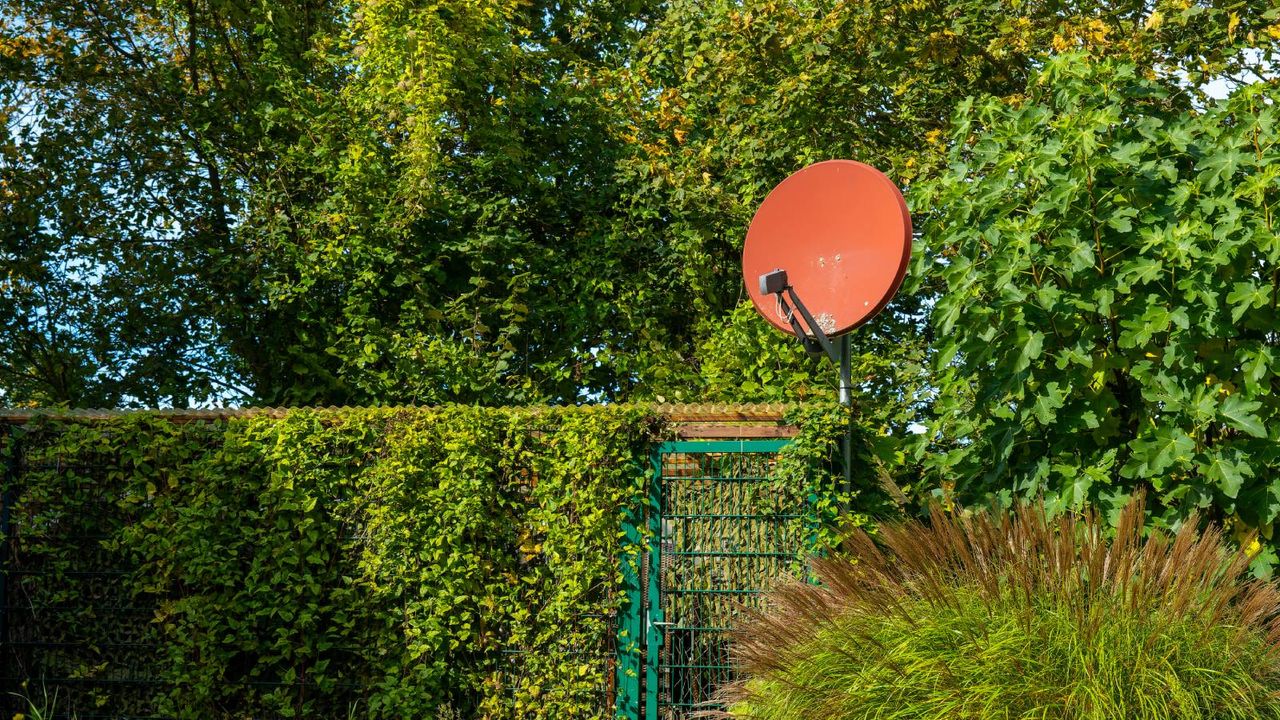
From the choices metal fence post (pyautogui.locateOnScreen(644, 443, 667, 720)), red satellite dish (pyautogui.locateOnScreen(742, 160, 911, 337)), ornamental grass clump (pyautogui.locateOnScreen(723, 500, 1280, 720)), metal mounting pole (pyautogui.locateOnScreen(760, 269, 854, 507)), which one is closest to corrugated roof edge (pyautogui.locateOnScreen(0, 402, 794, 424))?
metal fence post (pyautogui.locateOnScreen(644, 443, 667, 720))

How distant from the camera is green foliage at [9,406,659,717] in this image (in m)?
6.05

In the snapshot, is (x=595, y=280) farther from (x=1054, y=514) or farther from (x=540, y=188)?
(x=1054, y=514)

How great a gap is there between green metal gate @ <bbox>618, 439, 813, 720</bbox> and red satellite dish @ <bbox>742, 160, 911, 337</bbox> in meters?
0.84

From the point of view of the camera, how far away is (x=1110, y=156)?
17.2 ft

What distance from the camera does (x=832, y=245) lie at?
20.4 feet

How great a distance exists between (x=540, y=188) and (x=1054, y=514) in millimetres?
5826

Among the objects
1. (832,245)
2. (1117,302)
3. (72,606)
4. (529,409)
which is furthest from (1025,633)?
(72,606)

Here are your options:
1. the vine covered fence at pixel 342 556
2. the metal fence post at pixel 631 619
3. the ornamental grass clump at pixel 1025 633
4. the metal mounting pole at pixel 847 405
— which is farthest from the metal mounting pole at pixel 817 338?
the ornamental grass clump at pixel 1025 633

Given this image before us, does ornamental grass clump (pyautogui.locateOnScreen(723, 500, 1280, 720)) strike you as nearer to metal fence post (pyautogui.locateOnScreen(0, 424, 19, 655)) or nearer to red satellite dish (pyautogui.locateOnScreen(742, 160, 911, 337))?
red satellite dish (pyautogui.locateOnScreen(742, 160, 911, 337))

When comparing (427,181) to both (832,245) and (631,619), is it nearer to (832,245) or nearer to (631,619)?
(832,245)

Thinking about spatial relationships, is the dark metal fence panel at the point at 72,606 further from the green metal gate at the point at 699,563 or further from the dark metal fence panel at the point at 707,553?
the dark metal fence panel at the point at 707,553

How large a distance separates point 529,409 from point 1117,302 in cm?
299

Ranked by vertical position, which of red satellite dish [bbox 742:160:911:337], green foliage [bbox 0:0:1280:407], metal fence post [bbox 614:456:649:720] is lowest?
metal fence post [bbox 614:456:649:720]

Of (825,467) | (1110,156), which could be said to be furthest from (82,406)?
(1110,156)
